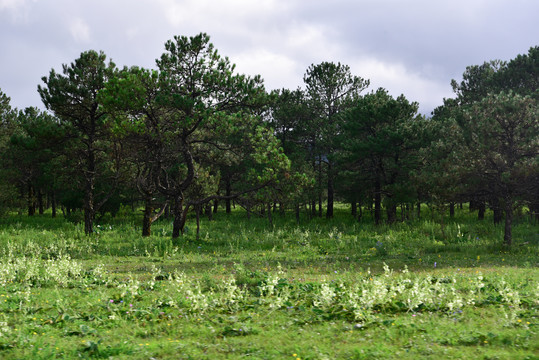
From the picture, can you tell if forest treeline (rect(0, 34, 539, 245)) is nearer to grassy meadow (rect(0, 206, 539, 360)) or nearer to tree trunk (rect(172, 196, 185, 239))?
tree trunk (rect(172, 196, 185, 239))

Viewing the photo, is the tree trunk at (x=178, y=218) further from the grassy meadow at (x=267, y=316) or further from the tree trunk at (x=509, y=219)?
the tree trunk at (x=509, y=219)

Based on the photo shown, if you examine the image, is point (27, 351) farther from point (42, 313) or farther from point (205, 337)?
point (205, 337)

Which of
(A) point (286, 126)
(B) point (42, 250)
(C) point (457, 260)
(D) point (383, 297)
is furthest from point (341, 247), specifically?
(A) point (286, 126)

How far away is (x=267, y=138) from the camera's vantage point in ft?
54.4

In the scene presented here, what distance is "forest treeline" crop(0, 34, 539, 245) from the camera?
15109 mm

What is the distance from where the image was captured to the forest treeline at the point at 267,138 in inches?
595

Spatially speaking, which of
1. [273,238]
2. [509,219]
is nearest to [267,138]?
[273,238]

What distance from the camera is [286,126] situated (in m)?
33.7

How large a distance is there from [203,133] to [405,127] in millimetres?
12479

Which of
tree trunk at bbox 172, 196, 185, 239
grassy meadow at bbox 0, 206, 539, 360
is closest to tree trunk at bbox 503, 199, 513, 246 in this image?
grassy meadow at bbox 0, 206, 539, 360

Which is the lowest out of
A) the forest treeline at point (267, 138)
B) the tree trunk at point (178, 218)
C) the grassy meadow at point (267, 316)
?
the grassy meadow at point (267, 316)

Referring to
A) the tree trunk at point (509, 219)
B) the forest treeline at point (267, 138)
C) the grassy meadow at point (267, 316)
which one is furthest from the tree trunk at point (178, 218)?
the tree trunk at point (509, 219)

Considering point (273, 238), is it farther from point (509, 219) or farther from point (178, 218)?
point (509, 219)

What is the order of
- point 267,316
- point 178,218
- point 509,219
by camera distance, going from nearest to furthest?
point 267,316
point 509,219
point 178,218
